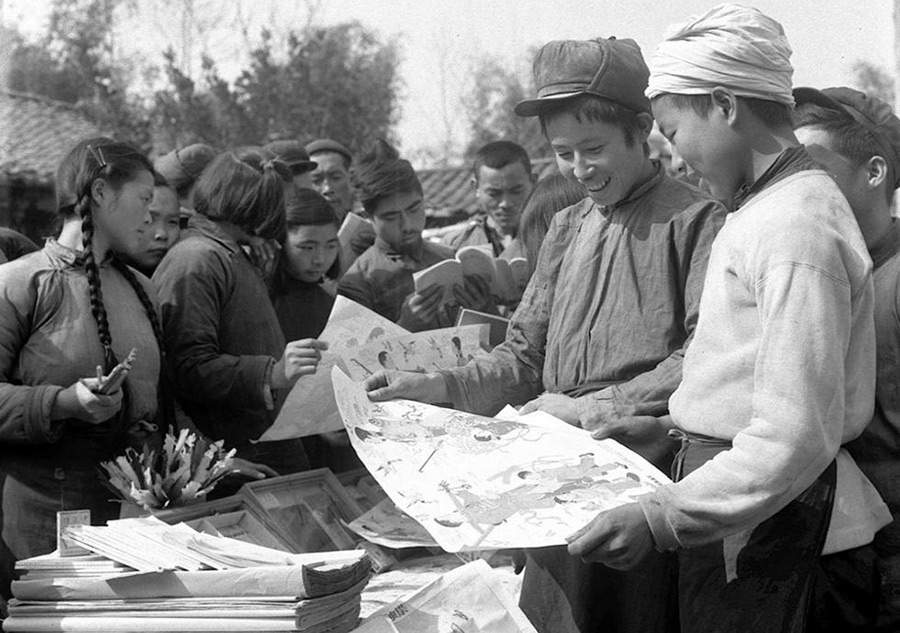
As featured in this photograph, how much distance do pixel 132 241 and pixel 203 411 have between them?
0.67 meters

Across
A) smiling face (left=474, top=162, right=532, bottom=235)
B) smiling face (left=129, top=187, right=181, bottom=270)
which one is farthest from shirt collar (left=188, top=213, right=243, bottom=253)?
smiling face (left=474, top=162, right=532, bottom=235)

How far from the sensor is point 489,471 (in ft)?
7.56

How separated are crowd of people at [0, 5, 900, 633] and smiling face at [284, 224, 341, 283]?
10.4 inches

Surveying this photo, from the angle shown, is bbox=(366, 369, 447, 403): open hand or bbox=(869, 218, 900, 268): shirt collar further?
bbox=(366, 369, 447, 403): open hand

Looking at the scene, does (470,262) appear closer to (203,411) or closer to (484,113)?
(203,411)

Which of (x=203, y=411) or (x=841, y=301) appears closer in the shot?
(x=841, y=301)

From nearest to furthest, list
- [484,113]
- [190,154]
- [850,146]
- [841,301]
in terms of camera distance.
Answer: [841,301]
[850,146]
[190,154]
[484,113]

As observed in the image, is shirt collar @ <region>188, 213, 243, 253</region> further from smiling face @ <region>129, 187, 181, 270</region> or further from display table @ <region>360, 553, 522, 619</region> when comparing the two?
display table @ <region>360, 553, 522, 619</region>

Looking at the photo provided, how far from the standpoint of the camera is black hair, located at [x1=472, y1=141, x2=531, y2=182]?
225 inches

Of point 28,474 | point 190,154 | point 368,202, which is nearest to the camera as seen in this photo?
point 28,474

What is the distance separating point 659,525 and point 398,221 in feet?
9.42

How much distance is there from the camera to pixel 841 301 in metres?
1.86

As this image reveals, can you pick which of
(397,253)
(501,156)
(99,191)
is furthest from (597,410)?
(501,156)

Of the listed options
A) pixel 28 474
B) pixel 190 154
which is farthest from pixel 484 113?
pixel 28 474
